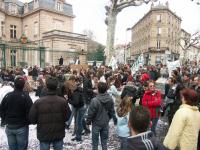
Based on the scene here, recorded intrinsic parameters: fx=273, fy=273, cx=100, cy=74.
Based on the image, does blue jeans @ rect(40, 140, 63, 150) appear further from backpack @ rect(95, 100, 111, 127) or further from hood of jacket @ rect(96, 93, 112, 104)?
hood of jacket @ rect(96, 93, 112, 104)

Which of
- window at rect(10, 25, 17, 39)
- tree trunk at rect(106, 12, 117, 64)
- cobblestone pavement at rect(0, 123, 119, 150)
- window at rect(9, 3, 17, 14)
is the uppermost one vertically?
window at rect(9, 3, 17, 14)

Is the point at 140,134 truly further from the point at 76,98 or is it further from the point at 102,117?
Result: the point at 76,98

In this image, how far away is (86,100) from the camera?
870cm

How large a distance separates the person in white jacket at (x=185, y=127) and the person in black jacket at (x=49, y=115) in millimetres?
1762

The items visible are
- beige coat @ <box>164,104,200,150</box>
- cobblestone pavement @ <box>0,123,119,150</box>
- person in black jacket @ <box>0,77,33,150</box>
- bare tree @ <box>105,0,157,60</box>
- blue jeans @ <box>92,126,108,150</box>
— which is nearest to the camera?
beige coat @ <box>164,104,200,150</box>

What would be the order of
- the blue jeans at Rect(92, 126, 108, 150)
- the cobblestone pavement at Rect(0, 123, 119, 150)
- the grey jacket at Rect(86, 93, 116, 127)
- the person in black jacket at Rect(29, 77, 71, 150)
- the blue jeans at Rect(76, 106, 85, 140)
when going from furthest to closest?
the blue jeans at Rect(76, 106, 85, 140), the cobblestone pavement at Rect(0, 123, 119, 150), the blue jeans at Rect(92, 126, 108, 150), the grey jacket at Rect(86, 93, 116, 127), the person in black jacket at Rect(29, 77, 71, 150)

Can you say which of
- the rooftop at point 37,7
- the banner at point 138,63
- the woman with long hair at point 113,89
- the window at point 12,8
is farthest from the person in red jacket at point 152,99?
the window at point 12,8

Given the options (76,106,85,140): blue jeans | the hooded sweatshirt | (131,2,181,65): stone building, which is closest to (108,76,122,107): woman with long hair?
(76,106,85,140): blue jeans

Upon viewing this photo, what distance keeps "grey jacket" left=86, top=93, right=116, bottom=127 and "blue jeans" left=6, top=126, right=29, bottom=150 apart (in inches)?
53.9

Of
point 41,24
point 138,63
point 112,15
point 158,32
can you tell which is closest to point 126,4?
point 112,15

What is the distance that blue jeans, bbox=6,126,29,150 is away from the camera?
4.97 metres

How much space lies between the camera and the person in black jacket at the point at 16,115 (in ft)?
16.2

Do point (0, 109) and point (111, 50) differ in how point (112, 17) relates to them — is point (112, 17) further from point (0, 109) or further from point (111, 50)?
point (0, 109)

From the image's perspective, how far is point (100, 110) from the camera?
576 centimetres
